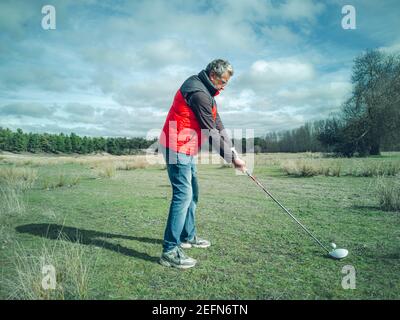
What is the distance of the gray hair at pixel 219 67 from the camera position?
12.1 ft

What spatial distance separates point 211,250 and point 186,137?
157 centimetres

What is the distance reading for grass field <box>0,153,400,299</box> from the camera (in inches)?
112

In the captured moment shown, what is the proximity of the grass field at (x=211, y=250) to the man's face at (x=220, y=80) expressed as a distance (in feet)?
7.06

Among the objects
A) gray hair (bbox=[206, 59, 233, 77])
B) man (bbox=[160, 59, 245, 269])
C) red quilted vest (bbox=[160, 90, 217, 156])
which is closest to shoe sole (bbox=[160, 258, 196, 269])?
man (bbox=[160, 59, 245, 269])

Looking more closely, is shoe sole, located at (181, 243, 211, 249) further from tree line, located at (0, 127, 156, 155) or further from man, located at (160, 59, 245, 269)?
tree line, located at (0, 127, 156, 155)

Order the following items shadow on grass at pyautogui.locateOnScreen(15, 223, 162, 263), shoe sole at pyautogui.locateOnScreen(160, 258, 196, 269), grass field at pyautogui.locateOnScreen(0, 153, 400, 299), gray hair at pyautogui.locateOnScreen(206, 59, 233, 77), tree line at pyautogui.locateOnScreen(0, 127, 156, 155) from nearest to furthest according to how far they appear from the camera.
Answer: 1. grass field at pyautogui.locateOnScreen(0, 153, 400, 299)
2. shoe sole at pyautogui.locateOnScreen(160, 258, 196, 269)
3. gray hair at pyautogui.locateOnScreen(206, 59, 233, 77)
4. shadow on grass at pyautogui.locateOnScreen(15, 223, 162, 263)
5. tree line at pyautogui.locateOnScreen(0, 127, 156, 155)

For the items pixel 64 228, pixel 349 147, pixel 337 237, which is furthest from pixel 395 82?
pixel 64 228

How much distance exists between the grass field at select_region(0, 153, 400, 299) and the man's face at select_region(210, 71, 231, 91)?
2153 mm

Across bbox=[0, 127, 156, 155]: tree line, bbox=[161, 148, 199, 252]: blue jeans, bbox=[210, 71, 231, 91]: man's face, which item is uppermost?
bbox=[0, 127, 156, 155]: tree line

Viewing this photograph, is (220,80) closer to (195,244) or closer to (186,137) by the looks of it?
(186,137)

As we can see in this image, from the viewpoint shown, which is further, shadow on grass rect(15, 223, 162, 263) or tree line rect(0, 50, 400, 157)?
tree line rect(0, 50, 400, 157)

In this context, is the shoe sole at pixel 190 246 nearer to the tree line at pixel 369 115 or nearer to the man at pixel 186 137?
the man at pixel 186 137

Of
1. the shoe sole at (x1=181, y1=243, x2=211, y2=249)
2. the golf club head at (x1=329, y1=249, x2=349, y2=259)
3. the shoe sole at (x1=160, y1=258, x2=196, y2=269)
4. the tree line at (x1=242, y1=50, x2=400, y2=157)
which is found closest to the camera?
the shoe sole at (x1=160, y1=258, x2=196, y2=269)

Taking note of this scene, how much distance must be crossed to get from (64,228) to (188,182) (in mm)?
2728
